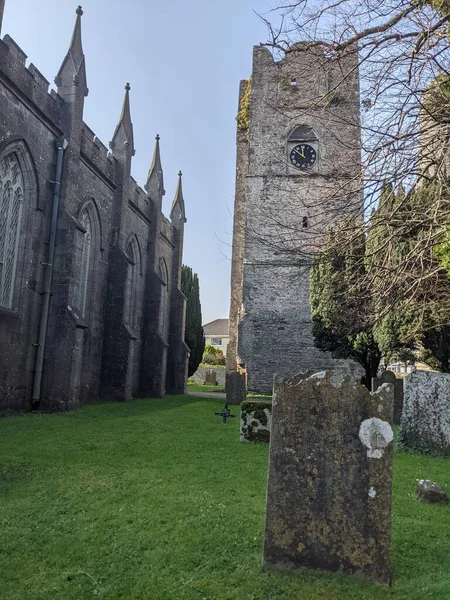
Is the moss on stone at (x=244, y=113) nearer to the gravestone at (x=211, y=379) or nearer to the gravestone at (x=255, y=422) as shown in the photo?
the gravestone at (x=211, y=379)

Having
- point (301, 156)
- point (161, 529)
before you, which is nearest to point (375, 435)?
point (161, 529)

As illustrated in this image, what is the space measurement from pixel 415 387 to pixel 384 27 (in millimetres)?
5084

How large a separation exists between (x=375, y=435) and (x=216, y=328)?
70.4m

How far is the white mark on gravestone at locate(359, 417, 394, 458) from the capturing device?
2.92 meters

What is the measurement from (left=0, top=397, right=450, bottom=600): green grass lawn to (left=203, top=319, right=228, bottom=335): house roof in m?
65.1

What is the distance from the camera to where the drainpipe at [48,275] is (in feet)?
37.4

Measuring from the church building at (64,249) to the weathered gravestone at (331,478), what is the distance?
29.7ft

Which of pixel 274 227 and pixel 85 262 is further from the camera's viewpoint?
pixel 274 227

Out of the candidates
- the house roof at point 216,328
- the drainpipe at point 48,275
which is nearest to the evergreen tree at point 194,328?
the drainpipe at point 48,275

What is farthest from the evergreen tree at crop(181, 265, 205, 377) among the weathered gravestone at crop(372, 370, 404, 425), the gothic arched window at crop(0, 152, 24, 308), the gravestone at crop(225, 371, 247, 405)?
the weathered gravestone at crop(372, 370, 404, 425)

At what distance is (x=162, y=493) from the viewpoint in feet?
15.0

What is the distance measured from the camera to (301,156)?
23703 mm

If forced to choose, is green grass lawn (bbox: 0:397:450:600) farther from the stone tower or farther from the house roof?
the house roof

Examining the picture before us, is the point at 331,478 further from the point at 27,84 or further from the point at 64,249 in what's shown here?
the point at 27,84
